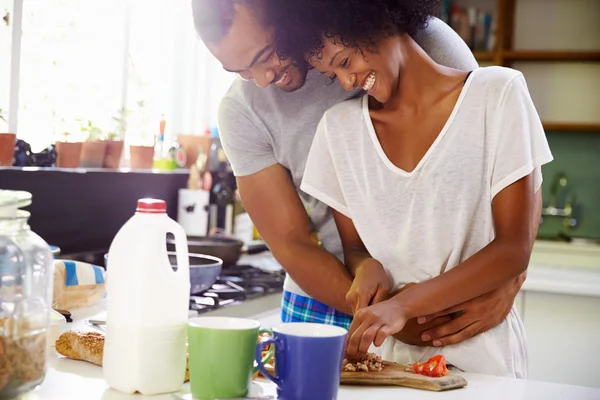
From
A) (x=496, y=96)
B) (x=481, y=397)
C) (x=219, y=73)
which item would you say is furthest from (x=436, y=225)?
(x=219, y=73)

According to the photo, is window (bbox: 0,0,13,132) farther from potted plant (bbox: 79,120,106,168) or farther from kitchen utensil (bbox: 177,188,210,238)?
kitchen utensil (bbox: 177,188,210,238)

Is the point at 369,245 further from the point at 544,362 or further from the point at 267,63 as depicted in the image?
the point at 544,362

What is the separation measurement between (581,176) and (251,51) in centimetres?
325

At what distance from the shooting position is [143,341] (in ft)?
3.32

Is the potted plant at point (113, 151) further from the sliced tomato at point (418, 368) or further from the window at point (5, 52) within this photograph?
the sliced tomato at point (418, 368)

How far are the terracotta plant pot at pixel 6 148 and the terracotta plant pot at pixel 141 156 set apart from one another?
73 centimetres

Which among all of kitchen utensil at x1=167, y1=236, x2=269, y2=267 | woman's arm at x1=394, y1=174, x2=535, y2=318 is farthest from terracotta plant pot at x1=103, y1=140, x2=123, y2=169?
woman's arm at x1=394, y1=174, x2=535, y2=318

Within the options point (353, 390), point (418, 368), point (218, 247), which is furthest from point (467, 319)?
point (218, 247)

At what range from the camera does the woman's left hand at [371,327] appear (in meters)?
1.19

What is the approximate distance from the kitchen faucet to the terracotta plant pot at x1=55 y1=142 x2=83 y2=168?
2.69 metres

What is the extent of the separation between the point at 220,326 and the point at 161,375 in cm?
10

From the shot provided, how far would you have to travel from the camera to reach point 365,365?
1.16 meters

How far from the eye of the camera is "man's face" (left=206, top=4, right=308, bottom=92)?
1419 millimetres

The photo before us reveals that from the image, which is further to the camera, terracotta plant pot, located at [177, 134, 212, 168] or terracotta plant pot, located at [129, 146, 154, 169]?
terracotta plant pot, located at [177, 134, 212, 168]
